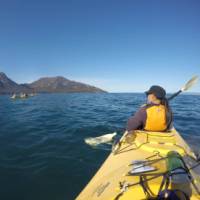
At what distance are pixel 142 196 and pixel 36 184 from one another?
3320 millimetres

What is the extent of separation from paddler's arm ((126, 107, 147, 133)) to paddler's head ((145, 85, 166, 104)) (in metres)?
0.49

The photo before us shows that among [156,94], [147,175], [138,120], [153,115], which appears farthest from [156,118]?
[147,175]

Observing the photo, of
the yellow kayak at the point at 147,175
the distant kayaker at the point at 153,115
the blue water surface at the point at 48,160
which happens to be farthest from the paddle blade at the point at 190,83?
the yellow kayak at the point at 147,175

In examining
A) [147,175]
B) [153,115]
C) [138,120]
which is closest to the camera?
[147,175]

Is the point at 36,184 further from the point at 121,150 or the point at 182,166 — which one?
the point at 182,166

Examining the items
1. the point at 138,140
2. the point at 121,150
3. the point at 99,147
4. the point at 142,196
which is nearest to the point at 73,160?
the point at 99,147

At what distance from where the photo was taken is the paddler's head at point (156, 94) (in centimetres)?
508

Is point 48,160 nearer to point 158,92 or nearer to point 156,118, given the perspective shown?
point 156,118

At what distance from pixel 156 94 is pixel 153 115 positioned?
64cm

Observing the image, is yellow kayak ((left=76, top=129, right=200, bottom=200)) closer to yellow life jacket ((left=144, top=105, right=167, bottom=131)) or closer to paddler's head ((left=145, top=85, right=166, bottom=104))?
yellow life jacket ((left=144, top=105, right=167, bottom=131))

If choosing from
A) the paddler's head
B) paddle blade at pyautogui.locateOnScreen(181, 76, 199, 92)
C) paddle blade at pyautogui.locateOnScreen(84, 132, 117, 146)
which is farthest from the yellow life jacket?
paddle blade at pyautogui.locateOnScreen(181, 76, 199, 92)

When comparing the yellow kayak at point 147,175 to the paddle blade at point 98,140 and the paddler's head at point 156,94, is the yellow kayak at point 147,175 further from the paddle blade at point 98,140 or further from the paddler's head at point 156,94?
the paddle blade at point 98,140

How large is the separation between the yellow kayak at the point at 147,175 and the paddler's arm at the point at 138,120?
2.03 ft

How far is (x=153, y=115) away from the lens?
4.84 meters
